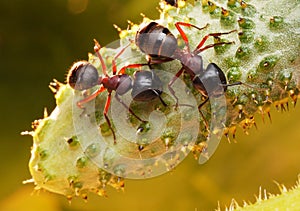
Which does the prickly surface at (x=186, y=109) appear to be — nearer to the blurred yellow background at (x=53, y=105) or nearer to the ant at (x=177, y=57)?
the ant at (x=177, y=57)

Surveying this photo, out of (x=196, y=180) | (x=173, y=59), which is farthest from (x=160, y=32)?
(x=196, y=180)

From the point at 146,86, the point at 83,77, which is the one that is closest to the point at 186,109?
the point at 146,86

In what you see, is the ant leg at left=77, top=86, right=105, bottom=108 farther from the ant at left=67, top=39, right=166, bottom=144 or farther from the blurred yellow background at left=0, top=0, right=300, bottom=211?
the blurred yellow background at left=0, top=0, right=300, bottom=211

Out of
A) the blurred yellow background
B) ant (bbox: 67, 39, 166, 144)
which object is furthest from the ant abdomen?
the blurred yellow background

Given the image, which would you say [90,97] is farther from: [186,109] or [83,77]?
[186,109]

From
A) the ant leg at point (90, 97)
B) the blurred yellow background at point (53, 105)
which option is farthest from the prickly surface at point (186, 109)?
the blurred yellow background at point (53, 105)

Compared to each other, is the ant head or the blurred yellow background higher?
the blurred yellow background

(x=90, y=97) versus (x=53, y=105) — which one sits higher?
(x=53, y=105)
